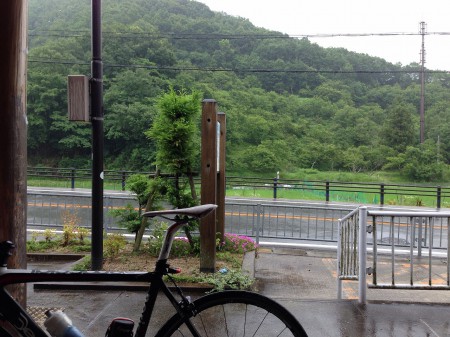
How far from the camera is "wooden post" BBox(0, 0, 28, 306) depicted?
3.16 metres

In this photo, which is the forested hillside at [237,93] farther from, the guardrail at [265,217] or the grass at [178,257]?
the grass at [178,257]

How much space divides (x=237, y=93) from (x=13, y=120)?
3566 cm

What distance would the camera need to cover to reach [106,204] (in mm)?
10172

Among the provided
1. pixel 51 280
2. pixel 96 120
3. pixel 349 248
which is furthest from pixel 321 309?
pixel 96 120

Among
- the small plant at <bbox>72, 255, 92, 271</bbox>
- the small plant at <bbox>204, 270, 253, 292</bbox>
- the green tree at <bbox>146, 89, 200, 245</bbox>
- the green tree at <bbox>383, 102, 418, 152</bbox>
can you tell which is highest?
the green tree at <bbox>383, 102, 418, 152</bbox>

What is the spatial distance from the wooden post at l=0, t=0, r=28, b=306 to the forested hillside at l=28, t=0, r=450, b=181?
26.9 metres

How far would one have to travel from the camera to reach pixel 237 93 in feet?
126

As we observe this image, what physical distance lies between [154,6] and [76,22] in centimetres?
743

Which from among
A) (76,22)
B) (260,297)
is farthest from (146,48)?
(260,297)

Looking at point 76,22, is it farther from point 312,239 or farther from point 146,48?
point 312,239

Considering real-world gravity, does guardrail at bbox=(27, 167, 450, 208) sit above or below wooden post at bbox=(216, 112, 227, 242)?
below

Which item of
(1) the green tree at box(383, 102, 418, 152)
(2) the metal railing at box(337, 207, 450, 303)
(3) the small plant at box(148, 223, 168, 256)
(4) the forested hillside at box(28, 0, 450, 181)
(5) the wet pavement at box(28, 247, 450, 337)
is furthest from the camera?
(1) the green tree at box(383, 102, 418, 152)

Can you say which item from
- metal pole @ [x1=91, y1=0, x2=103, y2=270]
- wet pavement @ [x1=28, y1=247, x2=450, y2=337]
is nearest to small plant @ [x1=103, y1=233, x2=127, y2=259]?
metal pole @ [x1=91, y1=0, x2=103, y2=270]

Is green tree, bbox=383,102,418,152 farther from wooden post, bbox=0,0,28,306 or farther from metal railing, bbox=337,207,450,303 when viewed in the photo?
wooden post, bbox=0,0,28,306
